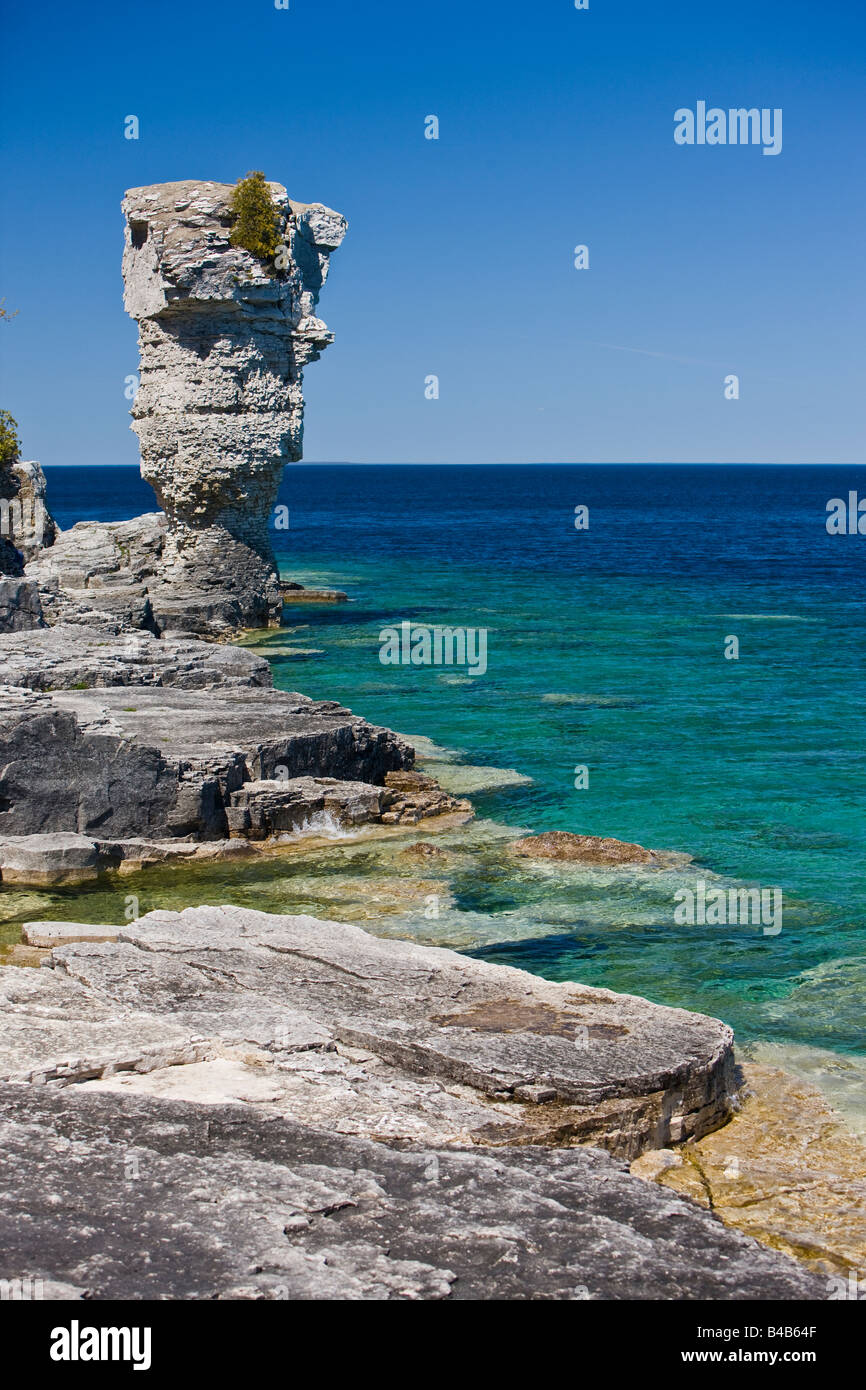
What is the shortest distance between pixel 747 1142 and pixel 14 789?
37.1 ft

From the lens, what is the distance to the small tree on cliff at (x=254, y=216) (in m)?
35.9

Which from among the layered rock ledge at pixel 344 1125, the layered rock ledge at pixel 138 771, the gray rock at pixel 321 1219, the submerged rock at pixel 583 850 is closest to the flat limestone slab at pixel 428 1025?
the layered rock ledge at pixel 344 1125

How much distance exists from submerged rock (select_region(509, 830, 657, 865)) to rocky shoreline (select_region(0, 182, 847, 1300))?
1.7 inches

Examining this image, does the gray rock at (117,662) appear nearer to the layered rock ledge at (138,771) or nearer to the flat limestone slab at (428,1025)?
the layered rock ledge at (138,771)

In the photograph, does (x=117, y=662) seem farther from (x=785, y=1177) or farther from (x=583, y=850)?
(x=785, y=1177)

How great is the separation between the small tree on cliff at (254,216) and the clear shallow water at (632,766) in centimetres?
1115

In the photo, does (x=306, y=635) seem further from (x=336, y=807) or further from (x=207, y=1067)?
(x=207, y=1067)

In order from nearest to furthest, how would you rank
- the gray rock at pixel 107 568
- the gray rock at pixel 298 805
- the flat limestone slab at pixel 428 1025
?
the flat limestone slab at pixel 428 1025
the gray rock at pixel 298 805
the gray rock at pixel 107 568

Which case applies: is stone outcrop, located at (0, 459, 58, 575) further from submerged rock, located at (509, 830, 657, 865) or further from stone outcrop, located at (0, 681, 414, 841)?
submerged rock, located at (509, 830, 657, 865)

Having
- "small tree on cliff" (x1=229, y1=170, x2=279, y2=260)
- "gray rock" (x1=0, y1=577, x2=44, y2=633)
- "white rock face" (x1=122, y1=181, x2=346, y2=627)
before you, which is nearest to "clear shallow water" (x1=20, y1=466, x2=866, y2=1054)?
"white rock face" (x1=122, y1=181, x2=346, y2=627)

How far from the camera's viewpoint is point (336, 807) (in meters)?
19.3

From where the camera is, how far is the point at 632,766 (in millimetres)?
23828
